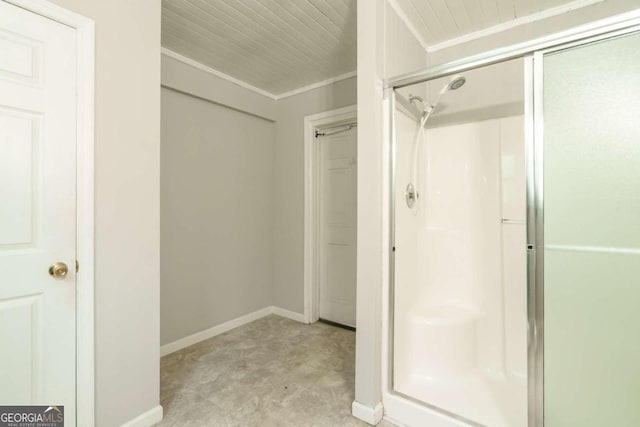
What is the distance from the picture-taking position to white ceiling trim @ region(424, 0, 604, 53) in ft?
6.14

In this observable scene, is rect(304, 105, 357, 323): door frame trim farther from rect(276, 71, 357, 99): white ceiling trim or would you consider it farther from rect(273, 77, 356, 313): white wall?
rect(276, 71, 357, 99): white ceiling trim

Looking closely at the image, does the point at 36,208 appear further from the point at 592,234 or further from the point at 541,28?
the point at 541,28

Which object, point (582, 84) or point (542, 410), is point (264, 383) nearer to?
point (542, 410)

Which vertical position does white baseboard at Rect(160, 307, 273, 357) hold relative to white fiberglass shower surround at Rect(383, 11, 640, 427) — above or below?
below

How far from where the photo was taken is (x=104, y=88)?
1.43 m

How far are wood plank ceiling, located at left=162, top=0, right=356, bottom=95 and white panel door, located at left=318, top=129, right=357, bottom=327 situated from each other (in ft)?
2.34

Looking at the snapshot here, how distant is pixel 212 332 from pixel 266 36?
2.56 metres

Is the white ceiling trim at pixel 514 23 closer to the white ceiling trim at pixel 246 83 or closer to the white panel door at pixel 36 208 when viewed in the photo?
the white ceiling trim at pixel 246 83

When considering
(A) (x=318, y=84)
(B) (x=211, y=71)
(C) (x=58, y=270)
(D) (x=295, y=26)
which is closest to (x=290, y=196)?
(A) (x=318, y=84)

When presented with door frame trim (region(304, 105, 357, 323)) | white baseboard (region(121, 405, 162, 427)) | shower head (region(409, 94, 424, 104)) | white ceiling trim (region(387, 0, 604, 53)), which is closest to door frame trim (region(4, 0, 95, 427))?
white baseboard (region(121, 405, 162, 427))

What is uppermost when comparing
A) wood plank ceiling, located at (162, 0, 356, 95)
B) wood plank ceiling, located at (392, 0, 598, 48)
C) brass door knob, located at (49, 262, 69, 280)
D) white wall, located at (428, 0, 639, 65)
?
wood plank ceiling, located at (162, 0, 356, 95)

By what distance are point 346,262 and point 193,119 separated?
1960 millimetres

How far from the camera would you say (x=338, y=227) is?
3.11m

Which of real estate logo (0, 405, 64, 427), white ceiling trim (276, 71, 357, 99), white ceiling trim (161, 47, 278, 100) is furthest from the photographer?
white ceiling trim (276, 71, 357, 99)
